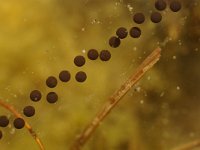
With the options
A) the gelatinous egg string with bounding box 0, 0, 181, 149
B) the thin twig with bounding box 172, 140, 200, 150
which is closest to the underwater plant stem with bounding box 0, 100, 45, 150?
the gelatinous egg string with bounding box 0, 0, 181, 149

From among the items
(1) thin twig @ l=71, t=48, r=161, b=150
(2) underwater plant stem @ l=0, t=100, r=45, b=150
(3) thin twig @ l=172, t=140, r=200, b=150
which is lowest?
(3) thin twig @ l=172, t=140, r=200, b=150

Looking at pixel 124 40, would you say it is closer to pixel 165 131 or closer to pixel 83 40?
pixel 83 40

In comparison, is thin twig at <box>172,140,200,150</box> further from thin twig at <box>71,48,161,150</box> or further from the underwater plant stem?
the underwater plant stem

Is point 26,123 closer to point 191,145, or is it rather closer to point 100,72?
point 100,72

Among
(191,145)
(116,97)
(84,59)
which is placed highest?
(84,59)

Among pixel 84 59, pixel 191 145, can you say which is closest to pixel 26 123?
pixel 84 59

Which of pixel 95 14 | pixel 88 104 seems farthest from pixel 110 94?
pixel 95 14

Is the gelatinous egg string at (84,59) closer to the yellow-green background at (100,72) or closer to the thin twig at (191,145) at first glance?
the yellow-green background at (100,72)
